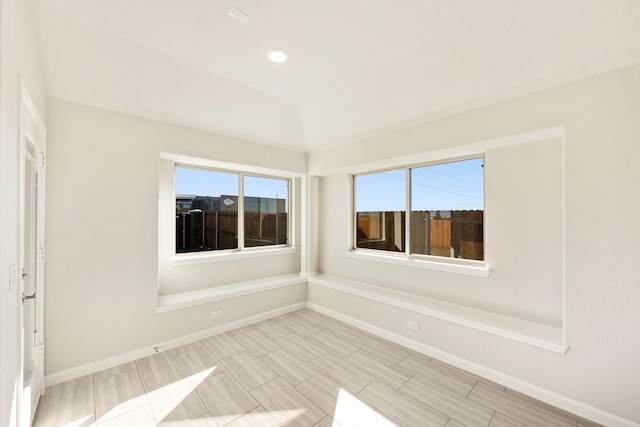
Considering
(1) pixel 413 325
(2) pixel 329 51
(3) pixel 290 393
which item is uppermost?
(2) pixel 329 51

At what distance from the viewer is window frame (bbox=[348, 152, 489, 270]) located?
2.79 meters

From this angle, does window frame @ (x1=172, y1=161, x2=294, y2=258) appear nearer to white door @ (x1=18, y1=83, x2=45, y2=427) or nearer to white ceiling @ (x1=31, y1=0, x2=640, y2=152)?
white ceiling @ (x1=31, y1=0, x2=640, y2=152)

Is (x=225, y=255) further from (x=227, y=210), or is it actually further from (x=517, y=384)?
(x=517, y=384)

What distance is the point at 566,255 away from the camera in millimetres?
1995

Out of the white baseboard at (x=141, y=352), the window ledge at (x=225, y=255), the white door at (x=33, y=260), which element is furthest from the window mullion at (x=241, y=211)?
the white door at (x=33, y=260)

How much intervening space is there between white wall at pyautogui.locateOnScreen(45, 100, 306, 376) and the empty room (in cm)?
2

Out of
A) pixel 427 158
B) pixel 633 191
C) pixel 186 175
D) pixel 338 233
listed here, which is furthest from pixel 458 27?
pixel 186 175

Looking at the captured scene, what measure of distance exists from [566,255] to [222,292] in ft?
11.3

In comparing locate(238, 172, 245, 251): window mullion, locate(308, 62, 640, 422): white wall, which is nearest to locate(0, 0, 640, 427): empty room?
locate(308, 62, 640, 422): white wall

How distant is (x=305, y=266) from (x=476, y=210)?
258 cm

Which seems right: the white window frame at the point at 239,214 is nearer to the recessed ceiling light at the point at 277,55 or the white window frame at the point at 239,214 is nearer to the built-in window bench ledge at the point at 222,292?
the built-in window bench ledge at the point at 222,292

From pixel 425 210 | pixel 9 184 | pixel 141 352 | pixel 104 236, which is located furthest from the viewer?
pixel 425 210

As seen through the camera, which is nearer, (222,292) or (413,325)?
(413,325)

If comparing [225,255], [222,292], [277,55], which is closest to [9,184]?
[277,55]
